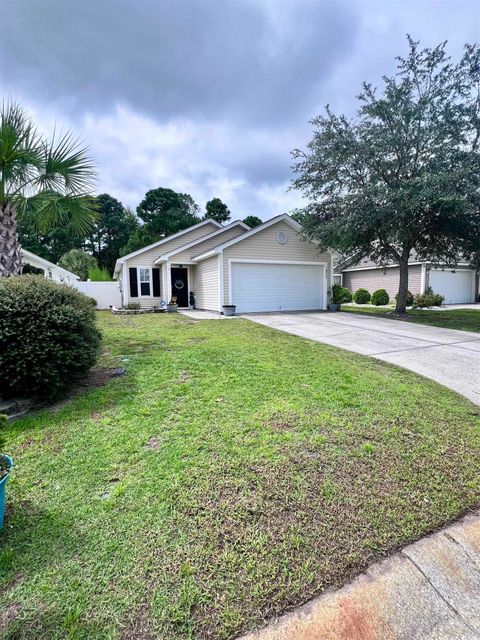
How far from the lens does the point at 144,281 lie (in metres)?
17.9

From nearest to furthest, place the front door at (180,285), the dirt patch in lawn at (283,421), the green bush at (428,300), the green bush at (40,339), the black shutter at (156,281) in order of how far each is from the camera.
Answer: the dirt patch in lawn at (283,421) < the green bush at (40,339) < the front door at (180,285) < the black shutter at (156,281) < the green bush at (428,300)

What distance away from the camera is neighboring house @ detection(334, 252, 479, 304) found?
1983 cm

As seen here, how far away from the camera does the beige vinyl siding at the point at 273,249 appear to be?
14.1 metres

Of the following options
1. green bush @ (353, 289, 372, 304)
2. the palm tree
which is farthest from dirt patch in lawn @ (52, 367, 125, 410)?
green bush @ (353, 289, 372, 304)

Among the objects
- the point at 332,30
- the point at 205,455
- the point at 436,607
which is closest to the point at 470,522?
the point at 436,607

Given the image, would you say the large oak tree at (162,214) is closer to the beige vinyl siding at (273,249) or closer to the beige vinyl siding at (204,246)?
the beige vinyl siding at (204,246)

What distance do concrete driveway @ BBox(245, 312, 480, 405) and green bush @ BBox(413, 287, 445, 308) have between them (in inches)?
351

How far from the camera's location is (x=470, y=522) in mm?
2146

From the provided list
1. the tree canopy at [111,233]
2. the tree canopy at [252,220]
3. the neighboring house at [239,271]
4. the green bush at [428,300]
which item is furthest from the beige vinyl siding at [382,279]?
the tree canopy at [111,233]

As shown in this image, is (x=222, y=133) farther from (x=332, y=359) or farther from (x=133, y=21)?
(x=332, y=359)

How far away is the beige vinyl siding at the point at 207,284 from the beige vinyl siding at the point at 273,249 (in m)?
0.81

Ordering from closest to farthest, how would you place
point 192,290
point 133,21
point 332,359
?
point 332,359 → point 133,21 → point 192,290

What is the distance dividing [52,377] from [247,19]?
29.3ft

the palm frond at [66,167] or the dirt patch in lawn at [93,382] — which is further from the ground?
the palm frond at [66,167]
